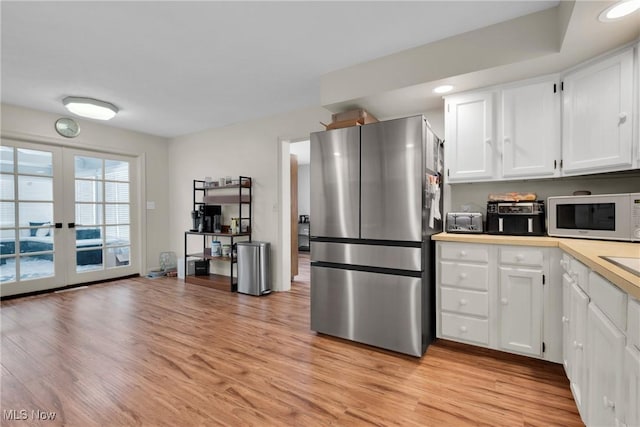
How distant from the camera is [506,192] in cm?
258

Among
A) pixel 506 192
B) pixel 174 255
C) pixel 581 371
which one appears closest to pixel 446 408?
pixel 581 371

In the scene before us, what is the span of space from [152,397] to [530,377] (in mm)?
2410

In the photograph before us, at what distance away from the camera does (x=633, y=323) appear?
2.94ft

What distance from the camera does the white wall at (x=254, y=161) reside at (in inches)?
160

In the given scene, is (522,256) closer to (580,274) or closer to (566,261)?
(566,261)

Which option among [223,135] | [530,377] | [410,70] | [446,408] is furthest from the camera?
[223,135]

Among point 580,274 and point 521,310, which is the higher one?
point 580,274

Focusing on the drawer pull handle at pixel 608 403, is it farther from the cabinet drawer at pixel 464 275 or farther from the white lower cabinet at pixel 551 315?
the cabinet drawer at pixel 464 275

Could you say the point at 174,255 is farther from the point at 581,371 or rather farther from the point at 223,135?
the point at 581,371

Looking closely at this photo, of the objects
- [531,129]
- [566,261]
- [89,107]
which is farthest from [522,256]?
[89,107]

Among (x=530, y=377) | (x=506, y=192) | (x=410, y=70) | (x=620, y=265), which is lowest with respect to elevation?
(x=530, y=377)

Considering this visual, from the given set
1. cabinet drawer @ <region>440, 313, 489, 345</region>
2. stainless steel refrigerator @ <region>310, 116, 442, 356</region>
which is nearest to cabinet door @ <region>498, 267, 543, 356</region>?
cabinet drawer @ <region>440, 313, 489, 345</region>

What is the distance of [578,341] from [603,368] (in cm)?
39

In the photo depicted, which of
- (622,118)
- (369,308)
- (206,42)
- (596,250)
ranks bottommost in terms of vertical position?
(369,308)
